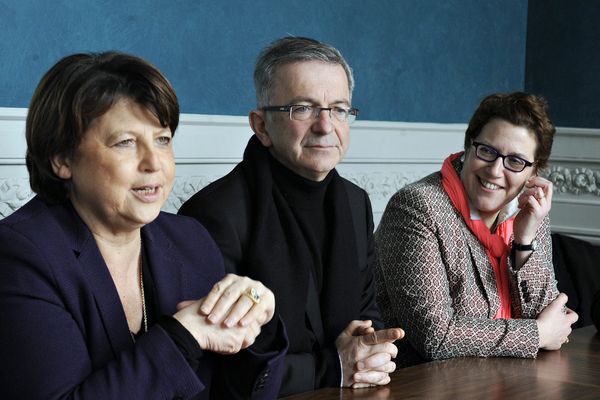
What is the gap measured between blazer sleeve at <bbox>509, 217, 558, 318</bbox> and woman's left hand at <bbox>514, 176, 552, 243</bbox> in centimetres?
7

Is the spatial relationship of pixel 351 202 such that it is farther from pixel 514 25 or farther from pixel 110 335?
pixel 514 25

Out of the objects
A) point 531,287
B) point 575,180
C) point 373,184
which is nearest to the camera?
point 531,287

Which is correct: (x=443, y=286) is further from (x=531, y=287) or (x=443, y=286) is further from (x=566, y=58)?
(x=566, y=58)

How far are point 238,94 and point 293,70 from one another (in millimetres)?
945

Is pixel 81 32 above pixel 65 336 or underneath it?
above

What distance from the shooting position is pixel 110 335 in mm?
1663

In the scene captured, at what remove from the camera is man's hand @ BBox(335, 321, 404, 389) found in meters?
2.01

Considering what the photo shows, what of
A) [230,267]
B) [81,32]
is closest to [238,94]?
[81,32]

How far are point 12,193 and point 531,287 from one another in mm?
1569

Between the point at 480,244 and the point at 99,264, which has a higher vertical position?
the point at 99,264

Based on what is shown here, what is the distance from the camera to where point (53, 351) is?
1.54 metres

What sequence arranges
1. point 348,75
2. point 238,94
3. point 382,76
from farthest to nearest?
point 382,76 → point 238,94 → point 348,75

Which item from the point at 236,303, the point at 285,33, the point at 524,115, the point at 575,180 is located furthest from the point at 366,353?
the point at 575,180

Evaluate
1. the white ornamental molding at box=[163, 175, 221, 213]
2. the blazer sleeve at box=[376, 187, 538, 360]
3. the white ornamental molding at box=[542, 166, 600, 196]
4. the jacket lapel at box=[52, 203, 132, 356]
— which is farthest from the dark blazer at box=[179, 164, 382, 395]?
the white ornamental molding at box=[542, 166, 600, 196]
